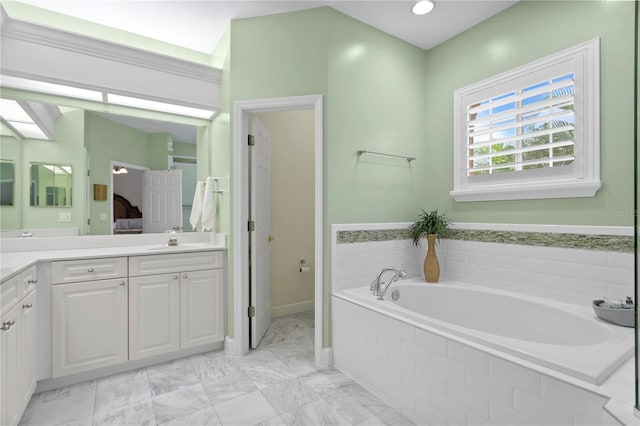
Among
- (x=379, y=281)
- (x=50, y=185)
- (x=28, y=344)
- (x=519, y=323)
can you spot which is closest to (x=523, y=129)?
(x=519, y=323)

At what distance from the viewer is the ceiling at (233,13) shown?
2.36m

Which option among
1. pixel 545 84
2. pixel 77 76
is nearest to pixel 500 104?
pixel 545 84

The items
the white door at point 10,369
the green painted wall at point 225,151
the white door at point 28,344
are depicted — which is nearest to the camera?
the white door at point 10,369

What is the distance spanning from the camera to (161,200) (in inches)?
112

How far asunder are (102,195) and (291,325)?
213cm

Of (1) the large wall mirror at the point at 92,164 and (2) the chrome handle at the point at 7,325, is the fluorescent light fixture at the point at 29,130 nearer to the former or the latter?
(1) the large wall mirror at the point at 92,164

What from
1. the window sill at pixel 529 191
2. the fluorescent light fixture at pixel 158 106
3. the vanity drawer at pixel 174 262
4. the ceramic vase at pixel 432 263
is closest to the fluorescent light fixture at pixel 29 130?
the fluorescent light fixture at pixel 158 106

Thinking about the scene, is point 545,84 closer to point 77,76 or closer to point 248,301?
point 248,301

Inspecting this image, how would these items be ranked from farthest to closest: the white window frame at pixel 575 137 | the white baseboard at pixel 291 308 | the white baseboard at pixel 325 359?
the white baseboard at pixel 291 308
the white baseboard at pixel 325 359
the white window frame at pixel 575 137

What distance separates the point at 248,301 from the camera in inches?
104

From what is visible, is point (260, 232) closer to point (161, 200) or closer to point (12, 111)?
point (161, 200)

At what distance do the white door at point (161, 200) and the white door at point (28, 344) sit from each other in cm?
105

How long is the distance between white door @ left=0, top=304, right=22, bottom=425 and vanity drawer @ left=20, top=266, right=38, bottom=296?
0.41 feet

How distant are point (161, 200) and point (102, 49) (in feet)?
4.08
